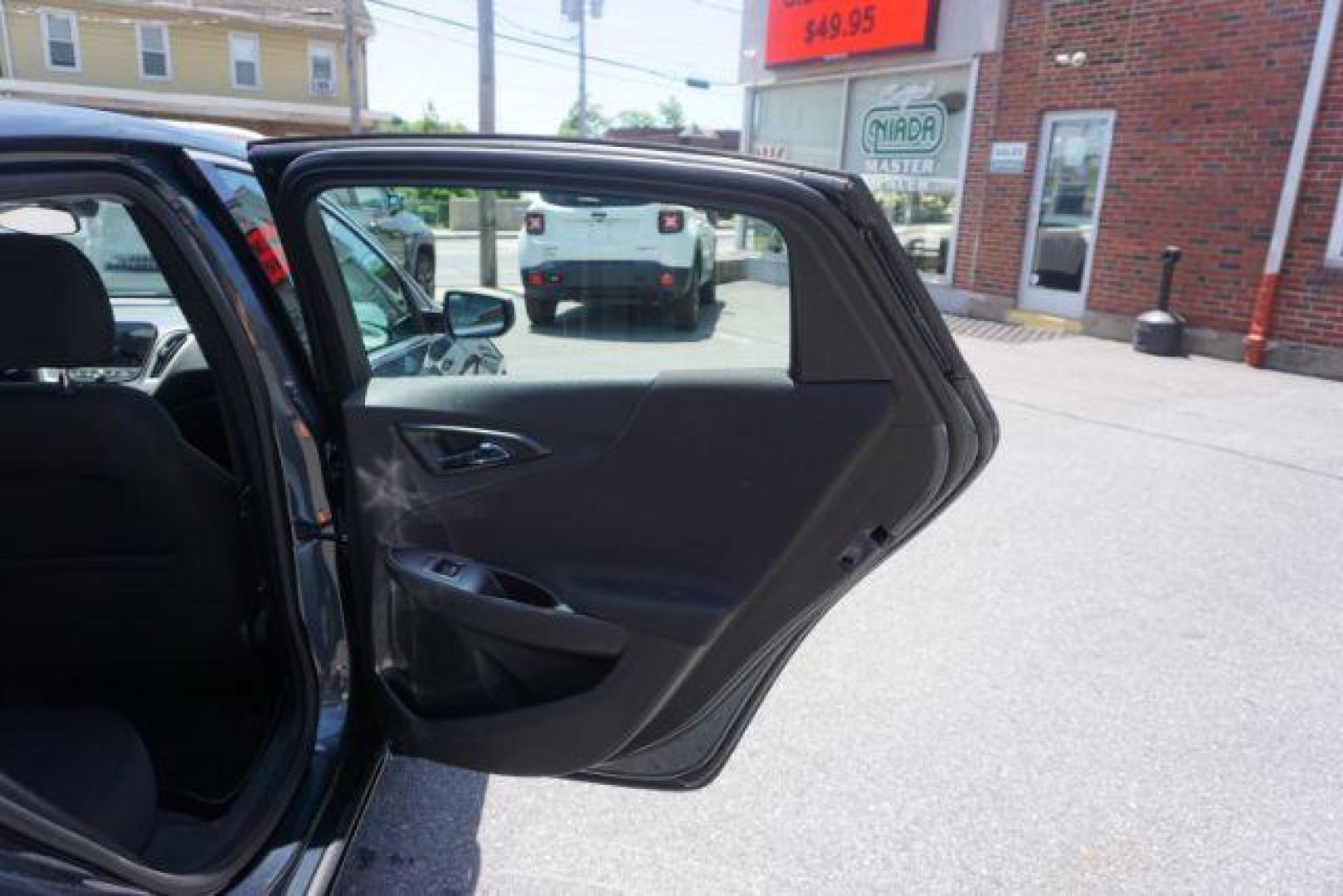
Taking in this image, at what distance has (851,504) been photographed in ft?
5.38

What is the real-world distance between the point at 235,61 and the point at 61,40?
4.18m

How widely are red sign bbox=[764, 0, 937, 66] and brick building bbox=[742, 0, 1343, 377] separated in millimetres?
26

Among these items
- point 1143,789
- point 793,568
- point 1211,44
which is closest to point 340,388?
point 793,568

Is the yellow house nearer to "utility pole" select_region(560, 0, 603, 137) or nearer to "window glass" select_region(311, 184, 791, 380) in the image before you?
"utility pole" select_region(560, 0, 603, 137)

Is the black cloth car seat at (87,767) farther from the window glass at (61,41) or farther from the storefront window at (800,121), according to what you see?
the window glass at (61,41)

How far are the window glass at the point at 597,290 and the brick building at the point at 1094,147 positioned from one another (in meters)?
8.68

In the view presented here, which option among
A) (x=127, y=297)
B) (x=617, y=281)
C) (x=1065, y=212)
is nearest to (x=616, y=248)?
(x=617, y=281)

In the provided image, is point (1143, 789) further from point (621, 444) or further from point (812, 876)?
point (621, 444)

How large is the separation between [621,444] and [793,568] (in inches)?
15.8

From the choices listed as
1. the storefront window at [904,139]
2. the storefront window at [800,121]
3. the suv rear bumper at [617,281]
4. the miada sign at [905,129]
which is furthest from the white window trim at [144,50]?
the suv rear bumper at [617,281]

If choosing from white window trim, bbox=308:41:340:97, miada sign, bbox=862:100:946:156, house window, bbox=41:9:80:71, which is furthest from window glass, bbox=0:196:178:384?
house window, bbox=41:9:80:71

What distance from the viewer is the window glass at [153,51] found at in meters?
23.8

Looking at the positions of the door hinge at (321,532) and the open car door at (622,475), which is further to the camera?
the door hinge at (321,532)

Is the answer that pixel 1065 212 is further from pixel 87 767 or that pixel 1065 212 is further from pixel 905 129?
pixel 87 767
